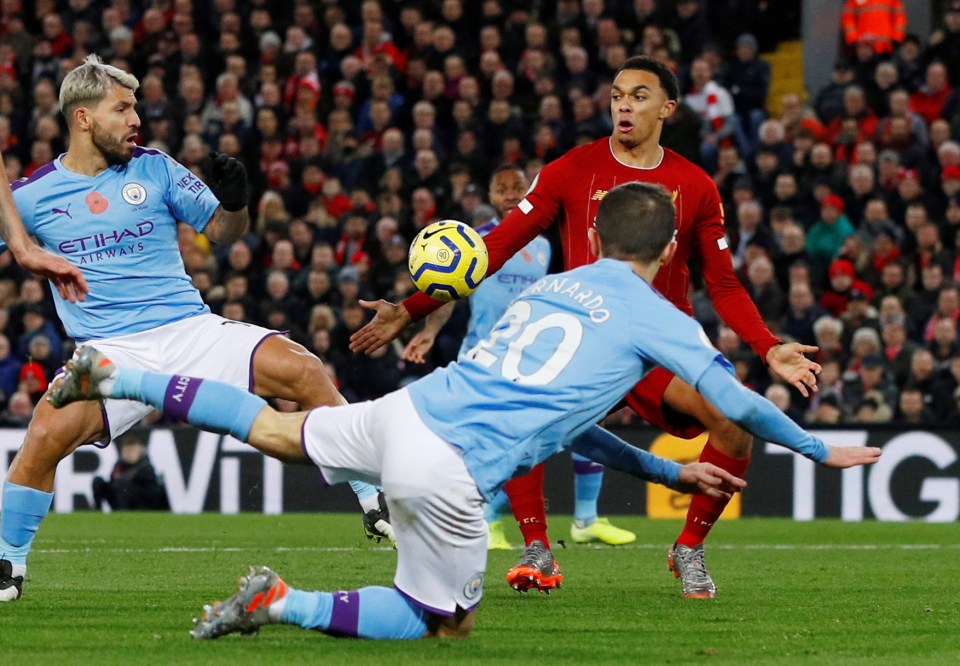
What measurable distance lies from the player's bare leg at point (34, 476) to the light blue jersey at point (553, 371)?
2.26 metres

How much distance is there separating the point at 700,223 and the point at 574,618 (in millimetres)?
2132

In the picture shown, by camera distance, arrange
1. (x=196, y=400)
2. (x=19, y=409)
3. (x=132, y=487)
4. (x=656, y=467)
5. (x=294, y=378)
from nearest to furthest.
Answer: (x=196, y=400), (x=656, y=467), (x=294, y=378), (x=132, y=487), (x=19, y=409)

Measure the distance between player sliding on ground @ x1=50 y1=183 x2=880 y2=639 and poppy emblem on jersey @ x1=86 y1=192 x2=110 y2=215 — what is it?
2026 millimetres

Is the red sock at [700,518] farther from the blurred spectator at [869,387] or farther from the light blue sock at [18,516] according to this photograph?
the blurred spectator at [869,387]

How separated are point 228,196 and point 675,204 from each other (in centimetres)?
209

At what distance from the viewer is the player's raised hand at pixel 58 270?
6535 mm

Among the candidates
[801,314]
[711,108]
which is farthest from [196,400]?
[711,108]

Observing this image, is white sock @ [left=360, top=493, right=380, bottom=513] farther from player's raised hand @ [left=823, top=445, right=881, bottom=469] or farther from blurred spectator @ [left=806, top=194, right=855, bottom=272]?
blurred spectator @ [left=806, top=194, right=855, bottom=272]

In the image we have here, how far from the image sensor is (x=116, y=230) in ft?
24.7

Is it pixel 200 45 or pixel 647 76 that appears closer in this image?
pixel 647 76

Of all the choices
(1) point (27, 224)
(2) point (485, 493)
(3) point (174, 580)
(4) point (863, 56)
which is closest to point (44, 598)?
(3) point (174, 580)

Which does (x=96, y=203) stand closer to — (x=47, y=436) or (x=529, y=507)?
(x=47, y=436)

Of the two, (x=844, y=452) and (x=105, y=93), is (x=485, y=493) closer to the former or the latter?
(x=844, y=452)

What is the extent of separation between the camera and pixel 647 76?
782cm
